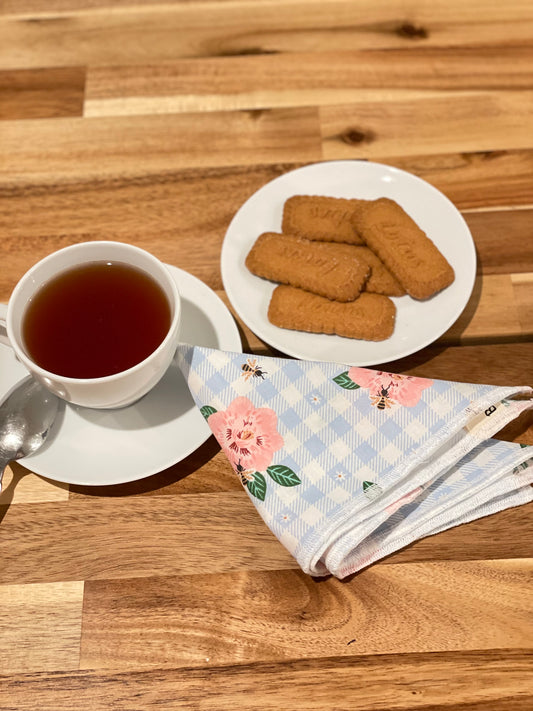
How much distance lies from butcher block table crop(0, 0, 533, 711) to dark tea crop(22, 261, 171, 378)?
185 mm

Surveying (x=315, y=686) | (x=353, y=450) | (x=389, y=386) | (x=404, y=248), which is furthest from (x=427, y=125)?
(x=315, y=686)

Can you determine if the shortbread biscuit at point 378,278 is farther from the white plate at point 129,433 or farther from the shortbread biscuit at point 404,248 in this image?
the white plate at point 129,433

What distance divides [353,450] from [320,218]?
462mm

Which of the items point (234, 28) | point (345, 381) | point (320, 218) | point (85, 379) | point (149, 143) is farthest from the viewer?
point (234, 28)

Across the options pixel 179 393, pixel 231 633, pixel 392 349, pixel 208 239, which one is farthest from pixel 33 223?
pixel 231 633

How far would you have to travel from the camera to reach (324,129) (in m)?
1.39

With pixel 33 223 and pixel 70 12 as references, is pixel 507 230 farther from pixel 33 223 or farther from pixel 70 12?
pixel 70 12

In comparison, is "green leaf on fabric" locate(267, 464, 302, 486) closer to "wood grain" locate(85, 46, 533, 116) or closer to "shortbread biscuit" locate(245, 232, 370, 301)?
"shortbread biscuit" locate(245, 232, 370, 301)

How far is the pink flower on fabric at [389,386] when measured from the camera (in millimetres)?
935

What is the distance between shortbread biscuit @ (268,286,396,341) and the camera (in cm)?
106

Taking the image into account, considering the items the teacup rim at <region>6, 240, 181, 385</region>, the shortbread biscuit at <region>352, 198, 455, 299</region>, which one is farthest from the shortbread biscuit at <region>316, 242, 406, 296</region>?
the teacup rim at <region>6, 240, 181, 385</region>

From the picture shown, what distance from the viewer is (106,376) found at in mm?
897

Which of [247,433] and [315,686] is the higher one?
[247,433]

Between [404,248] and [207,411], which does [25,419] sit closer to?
[207,411]
